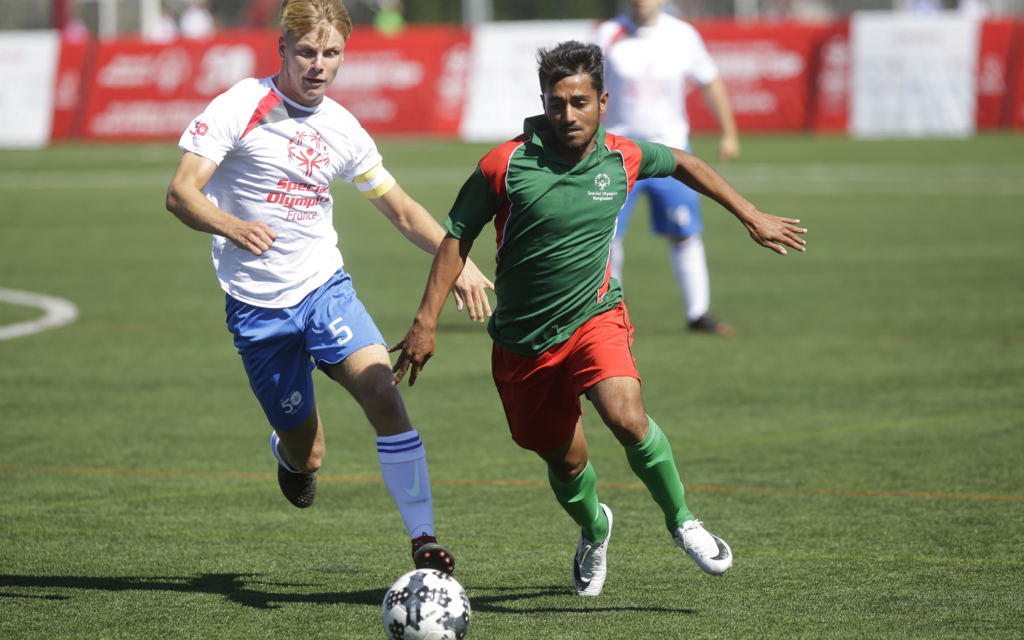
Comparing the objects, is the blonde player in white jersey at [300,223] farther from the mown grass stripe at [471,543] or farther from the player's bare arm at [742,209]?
the player's bare arm at [742,209]

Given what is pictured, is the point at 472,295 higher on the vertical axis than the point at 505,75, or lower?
higher

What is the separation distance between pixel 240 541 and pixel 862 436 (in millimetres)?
3551

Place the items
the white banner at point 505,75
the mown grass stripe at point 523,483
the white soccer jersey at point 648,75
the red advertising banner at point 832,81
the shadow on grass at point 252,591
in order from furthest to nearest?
the white banner at point 505,75, the red advertising banner at point 832,81, the white soccer jersey at point 648,75, the mown grass stripe at point 523,483, the shadow on grass at point 252,591

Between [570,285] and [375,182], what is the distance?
1.02m

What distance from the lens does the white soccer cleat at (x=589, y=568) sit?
4770mm

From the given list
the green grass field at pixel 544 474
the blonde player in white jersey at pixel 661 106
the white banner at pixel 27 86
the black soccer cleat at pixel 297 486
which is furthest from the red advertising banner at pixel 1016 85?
the black soccer cleat at pixel 297 486

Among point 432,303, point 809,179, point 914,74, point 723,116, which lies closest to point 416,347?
point 432,303

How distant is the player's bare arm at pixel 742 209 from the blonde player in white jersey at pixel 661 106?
5343 millimetres

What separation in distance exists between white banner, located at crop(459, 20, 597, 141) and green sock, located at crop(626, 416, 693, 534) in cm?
2363

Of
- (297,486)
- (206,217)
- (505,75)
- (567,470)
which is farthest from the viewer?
(505,75)

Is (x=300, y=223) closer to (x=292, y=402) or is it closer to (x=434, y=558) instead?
(x=292, y=402)

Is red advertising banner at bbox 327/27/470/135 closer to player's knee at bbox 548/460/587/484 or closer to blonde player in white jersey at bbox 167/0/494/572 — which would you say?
blonde player in white jersey at bbox 167/0/494/572

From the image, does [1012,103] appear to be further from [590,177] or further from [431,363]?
[590,177]

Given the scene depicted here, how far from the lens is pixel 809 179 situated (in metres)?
20.8
